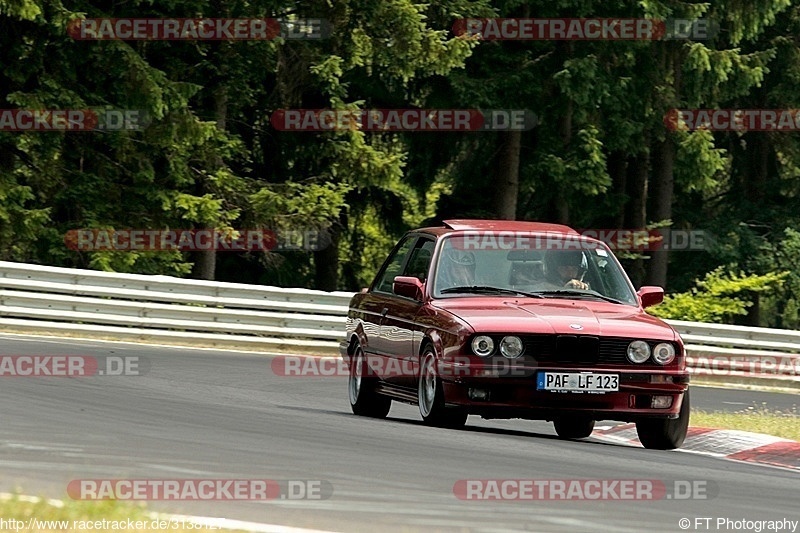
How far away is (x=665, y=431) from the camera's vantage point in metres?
12.7

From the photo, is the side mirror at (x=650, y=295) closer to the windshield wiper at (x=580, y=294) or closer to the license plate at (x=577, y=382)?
the windshield wiper at (x=580, y=294)

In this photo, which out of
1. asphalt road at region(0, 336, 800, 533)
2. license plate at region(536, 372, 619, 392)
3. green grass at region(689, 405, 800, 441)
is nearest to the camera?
asphalt road at region(0, 336, 800, 533)

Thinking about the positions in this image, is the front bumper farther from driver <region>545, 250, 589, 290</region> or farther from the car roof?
the car roof

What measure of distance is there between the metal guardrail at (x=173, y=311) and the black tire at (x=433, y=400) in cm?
1009

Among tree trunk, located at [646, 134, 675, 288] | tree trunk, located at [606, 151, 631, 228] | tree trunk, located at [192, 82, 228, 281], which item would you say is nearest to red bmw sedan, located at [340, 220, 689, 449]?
tree trunk, located at [192, 82, 228, 281]

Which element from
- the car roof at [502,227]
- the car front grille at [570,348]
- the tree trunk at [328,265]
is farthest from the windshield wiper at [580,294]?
the tree trunk at [328,265]

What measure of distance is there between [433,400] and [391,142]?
88.3ft

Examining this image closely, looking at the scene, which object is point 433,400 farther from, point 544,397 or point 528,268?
point 528,268

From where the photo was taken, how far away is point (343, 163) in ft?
107

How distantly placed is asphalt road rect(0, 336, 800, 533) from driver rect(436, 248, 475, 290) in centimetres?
119

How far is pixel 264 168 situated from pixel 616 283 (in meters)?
23.8

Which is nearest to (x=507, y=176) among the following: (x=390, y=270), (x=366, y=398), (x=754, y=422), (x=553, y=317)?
(x=754, y=422)

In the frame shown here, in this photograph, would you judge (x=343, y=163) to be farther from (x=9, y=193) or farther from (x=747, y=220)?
(x=747, y=220)

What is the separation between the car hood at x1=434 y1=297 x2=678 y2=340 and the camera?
12.1m
